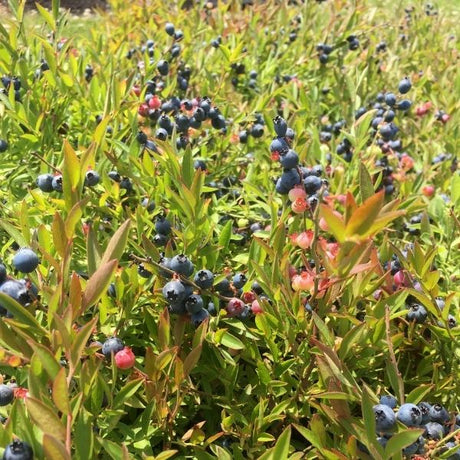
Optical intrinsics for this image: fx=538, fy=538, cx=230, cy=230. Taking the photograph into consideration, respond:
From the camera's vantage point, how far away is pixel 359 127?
163cm

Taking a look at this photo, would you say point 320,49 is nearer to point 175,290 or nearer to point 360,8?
point 360,8

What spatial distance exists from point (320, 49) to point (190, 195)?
6.24 feet

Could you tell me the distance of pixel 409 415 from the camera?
897 mm

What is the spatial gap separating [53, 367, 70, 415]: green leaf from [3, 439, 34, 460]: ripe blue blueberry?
0.08 m

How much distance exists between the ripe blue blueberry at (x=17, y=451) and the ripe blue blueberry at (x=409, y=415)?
59 centimetres

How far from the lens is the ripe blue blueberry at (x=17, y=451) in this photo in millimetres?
688

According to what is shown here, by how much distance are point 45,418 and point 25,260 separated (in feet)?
1.16

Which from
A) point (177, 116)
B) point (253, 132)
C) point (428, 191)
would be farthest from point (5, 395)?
point (428, 191)

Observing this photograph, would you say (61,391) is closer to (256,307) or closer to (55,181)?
(256,307)

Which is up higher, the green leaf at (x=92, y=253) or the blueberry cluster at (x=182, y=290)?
the green leaf at (x=92, y=253)

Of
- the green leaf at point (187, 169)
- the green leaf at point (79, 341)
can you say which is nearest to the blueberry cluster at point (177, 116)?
the green leaf at point (187, 169)

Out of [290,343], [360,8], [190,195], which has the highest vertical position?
[360,8]

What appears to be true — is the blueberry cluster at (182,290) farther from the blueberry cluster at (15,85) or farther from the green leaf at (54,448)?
the blueberry cluster at (15,85)

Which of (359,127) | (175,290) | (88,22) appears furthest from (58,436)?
(88,22)
